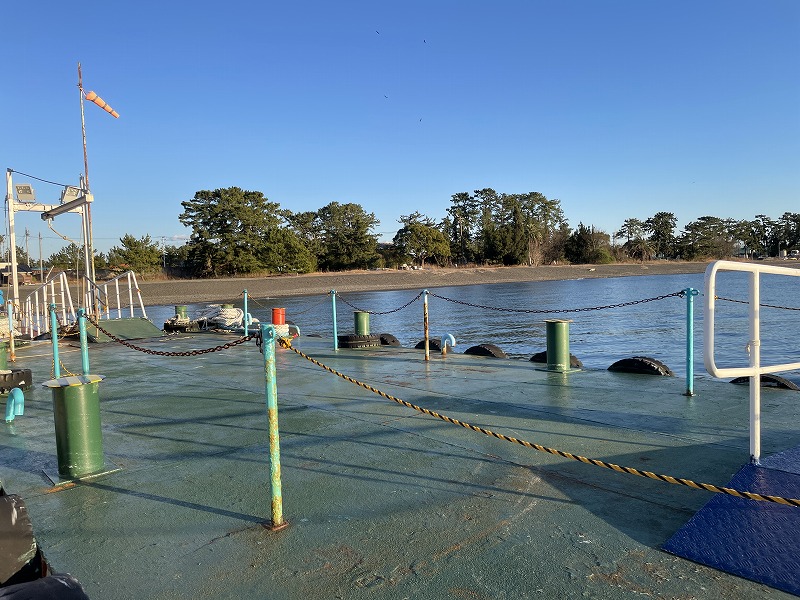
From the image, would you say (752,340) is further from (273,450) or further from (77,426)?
(77,426)


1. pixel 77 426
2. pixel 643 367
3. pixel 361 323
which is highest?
pixel 77 426

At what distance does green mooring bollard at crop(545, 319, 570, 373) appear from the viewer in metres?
8.98

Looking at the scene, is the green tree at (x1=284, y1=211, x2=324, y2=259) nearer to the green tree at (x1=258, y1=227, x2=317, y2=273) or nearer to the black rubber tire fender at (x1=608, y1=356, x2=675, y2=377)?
the green tree at (x1=258, y1=227, x2=317, y2=273)

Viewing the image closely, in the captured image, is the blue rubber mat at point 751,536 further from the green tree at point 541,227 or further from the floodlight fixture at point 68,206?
the green tree at point 541,227

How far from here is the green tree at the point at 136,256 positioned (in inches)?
2630

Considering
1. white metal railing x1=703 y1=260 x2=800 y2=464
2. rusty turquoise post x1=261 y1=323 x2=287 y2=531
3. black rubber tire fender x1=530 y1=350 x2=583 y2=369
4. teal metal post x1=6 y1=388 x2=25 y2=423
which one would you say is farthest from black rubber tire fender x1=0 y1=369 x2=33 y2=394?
white metal railing x1=703 y1=260 x2=800 y2=464

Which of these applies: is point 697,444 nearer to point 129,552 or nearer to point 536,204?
point 129,552

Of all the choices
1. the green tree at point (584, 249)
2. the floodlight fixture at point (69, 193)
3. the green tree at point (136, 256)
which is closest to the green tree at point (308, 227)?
the green tree at point (136, 256)

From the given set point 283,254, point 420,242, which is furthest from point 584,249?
point 283,254

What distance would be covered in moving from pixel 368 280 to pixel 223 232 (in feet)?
57.4

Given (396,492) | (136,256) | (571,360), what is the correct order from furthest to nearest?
(136,256), (571,360), (396,492)

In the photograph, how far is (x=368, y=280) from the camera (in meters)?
74.2

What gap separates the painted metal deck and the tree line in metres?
40.3

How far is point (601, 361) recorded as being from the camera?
16.9 metres
